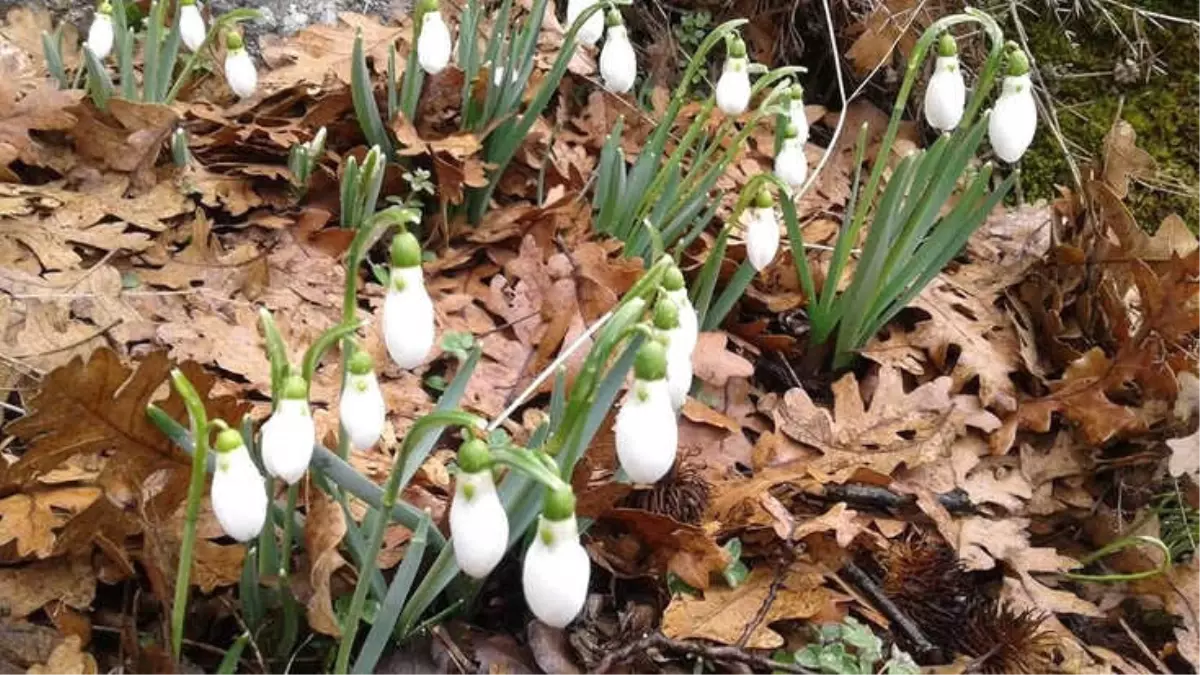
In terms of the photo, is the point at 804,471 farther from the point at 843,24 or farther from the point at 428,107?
the point at 843,24

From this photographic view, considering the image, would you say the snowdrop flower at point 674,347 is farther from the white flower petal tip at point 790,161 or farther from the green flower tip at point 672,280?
the white flower petal tip at point 790,161

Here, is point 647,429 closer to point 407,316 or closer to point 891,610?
point 407,316

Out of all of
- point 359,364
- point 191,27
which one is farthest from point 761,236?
point 191,27

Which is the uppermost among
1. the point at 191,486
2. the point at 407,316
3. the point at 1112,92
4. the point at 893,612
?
the point at 407,316

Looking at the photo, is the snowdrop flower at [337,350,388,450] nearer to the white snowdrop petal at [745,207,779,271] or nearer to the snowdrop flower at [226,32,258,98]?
the white snowdrop petal at [745,207,779,271]

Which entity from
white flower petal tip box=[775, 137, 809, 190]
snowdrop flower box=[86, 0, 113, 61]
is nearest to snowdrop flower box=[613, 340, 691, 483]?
white flower petal tip box=[775, 137, 809, 190]

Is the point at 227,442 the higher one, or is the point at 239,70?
the point at 227,442

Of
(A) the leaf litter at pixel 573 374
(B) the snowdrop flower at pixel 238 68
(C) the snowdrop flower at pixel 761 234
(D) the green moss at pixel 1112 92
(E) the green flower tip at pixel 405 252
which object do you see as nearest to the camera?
(E) the green flower tip at pixel 405 252

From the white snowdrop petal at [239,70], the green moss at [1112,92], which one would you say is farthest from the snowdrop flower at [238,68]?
the green moss at [1112,92]
